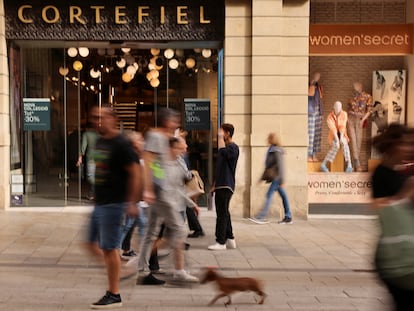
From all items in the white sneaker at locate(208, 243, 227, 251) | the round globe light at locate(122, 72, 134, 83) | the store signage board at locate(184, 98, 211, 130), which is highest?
the round globe light at locate(122, 72, 134, 83)

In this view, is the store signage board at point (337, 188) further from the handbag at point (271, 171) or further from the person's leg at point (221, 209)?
the person's leg at point (221, 209)

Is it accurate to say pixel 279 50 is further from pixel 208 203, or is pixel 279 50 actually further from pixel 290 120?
pixel 208 203

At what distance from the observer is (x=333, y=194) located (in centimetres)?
1259

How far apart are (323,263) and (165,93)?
6.33 meters

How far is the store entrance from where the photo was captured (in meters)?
12.8

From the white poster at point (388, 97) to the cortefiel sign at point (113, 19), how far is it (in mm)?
3741

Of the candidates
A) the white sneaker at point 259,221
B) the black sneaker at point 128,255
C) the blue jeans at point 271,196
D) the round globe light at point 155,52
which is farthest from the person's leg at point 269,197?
the round globe light at point 155,52

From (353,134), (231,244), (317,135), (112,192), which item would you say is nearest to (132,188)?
(112,192)

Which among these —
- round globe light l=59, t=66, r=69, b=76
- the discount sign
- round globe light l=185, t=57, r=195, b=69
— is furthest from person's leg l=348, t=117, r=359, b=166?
the discount sign

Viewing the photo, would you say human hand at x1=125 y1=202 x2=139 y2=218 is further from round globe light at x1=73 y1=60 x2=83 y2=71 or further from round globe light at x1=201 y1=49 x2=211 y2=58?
round globe light at x1=73 y1=60 x2=83 y2=71

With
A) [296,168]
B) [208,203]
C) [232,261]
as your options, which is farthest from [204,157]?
[232,261]

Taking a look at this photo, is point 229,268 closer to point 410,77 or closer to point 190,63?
point 190,63

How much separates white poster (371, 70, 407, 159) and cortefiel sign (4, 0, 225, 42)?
3.74 meters

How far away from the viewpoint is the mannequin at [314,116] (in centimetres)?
1313
